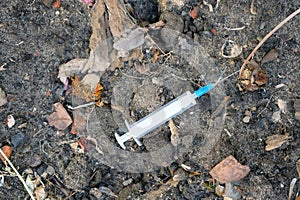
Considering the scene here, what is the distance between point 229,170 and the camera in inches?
90.7

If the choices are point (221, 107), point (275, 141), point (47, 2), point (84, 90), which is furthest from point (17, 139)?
point (275, 141)

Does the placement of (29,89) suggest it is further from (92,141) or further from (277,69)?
(277,69)

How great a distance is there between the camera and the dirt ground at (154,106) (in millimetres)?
2314

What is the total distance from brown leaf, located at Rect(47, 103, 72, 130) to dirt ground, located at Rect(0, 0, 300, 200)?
0.02m

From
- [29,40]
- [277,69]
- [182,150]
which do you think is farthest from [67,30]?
[277,69]

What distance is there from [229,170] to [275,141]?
0.23m

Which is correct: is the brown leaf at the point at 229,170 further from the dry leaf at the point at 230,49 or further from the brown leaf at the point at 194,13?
the brown leaf at the point at 194,13

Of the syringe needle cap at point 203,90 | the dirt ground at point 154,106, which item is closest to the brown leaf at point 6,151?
the dirt ground at point 154,106

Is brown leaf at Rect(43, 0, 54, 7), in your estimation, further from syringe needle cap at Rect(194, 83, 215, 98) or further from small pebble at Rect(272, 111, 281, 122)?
small pebble at Rect(272, 111, 281, 122)

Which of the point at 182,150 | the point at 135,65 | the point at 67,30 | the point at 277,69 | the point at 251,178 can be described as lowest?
the point at 251,178

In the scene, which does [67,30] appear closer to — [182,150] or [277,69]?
[182,150]

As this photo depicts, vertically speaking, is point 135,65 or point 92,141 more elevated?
point 135,65

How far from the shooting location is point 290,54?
2.30 meters

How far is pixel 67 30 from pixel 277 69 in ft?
3.00
